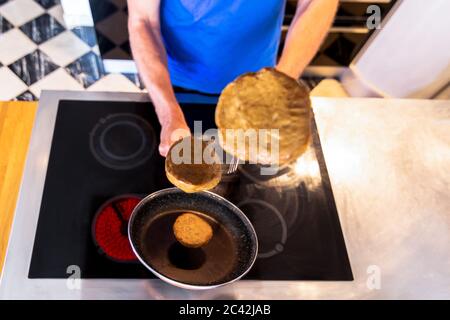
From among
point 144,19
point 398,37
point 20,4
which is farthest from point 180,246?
point 20,4

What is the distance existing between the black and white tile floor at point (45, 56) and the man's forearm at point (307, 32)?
147 centimetres

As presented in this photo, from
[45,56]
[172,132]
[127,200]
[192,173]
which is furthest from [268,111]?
[45,56]

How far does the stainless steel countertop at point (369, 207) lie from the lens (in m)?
0.99

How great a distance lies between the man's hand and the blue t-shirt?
13.7 inches

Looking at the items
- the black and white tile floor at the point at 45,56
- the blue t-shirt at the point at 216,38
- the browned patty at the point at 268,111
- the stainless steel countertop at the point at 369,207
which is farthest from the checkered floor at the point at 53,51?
the browned patty at the point at 268,111

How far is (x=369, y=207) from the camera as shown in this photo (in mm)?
1214

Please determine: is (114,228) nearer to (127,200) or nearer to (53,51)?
(127,200)

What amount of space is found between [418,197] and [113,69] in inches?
79.4

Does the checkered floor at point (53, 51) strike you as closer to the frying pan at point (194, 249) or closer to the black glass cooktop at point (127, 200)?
the black glass cooktop at point (127, 200)

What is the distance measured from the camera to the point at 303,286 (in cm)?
105

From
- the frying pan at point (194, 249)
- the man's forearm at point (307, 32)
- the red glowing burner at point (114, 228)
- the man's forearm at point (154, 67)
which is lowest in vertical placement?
the red glowing burner at point (114, 228)
